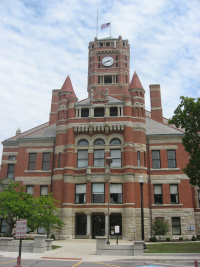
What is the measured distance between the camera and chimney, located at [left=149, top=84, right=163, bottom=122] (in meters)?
44.1

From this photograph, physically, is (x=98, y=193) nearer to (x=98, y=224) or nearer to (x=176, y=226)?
(x=98, y=224)

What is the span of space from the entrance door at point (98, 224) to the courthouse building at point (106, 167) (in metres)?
0.11

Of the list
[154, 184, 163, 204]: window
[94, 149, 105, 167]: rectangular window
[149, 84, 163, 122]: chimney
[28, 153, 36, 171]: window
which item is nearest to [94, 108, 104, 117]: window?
[94, 149, 105, 167]: rectangular window

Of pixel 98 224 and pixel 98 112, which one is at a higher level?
pixel 98 112

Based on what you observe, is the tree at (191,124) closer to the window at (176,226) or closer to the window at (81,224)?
the window at (176,226)

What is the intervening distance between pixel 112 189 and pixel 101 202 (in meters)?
1.97

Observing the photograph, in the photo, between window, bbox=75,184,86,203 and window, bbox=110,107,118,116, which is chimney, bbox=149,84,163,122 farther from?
window, bbox=75,184,86,203

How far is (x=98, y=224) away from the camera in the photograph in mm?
32781

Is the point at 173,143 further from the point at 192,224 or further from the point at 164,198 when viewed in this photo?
the point at 192,224

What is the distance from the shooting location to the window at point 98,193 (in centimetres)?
3306

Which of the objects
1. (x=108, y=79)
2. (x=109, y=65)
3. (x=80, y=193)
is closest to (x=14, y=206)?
(x=80, y=193)

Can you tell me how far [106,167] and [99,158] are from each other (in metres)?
1.86

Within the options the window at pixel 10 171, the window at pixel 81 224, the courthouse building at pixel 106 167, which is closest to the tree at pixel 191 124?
the courthouse building at pixel 106 167

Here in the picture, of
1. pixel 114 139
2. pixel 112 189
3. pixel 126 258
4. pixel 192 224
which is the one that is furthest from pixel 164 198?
pixel 126 258
